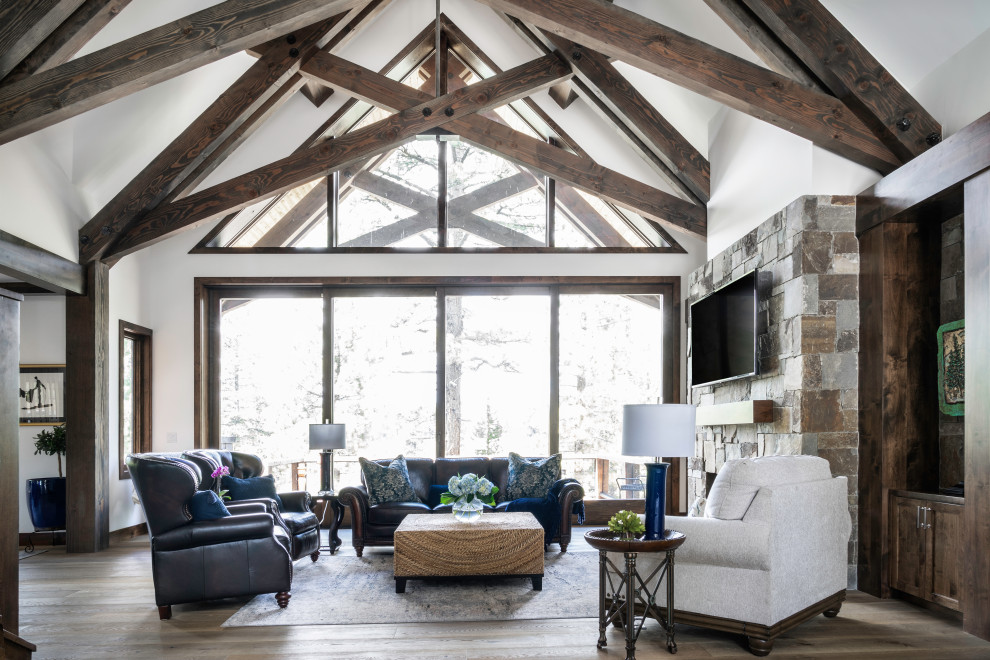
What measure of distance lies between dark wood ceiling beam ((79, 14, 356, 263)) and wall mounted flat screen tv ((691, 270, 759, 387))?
3803mm

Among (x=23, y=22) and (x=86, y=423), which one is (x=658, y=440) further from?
(x=86, y=423)

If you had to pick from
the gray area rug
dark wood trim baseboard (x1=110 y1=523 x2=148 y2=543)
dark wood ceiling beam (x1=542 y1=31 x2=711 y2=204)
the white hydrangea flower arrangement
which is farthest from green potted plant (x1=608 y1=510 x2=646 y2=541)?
dark wood trim baseboard (x1=110 y1=523 x2=148 y2=543)

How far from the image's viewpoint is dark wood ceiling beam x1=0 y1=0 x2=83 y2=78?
426cm

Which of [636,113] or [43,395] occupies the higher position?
[636,113]

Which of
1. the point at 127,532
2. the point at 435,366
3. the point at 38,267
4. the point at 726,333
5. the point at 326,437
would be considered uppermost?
the point at 38,267

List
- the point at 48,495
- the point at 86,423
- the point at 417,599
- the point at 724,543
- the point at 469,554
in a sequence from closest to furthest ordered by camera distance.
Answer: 1. the point at 724,543
2. the point at 417,599
3. the point at 469,554
4. the point at 86,423
5. the point at 48,495

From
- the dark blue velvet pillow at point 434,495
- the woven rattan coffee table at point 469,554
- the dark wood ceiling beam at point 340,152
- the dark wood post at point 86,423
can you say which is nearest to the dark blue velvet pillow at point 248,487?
the woven rattan coffee table at point 469,554

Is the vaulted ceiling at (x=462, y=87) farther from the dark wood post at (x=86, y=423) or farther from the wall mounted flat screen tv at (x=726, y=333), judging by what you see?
the wall mounted flat screen tv at (x=726, y=333)

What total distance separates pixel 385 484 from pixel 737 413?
3.04 m

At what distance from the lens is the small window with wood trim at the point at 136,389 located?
25.0 feet

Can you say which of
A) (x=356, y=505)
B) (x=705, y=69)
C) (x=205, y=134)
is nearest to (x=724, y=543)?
(x=705, y=69)

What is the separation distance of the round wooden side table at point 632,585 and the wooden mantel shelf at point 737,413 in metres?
1.55

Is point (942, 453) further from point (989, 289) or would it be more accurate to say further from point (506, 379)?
point (506, 379)

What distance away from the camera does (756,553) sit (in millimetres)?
3588
